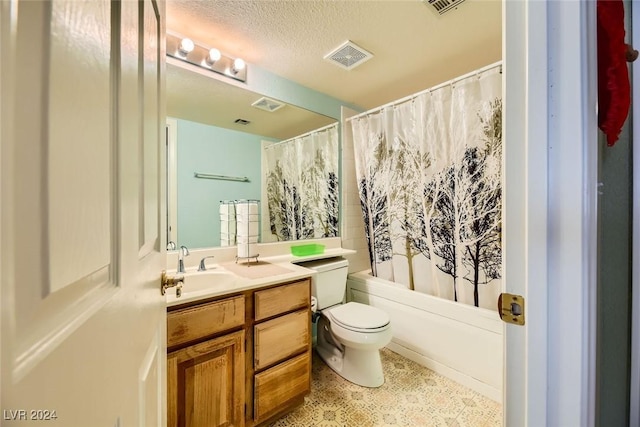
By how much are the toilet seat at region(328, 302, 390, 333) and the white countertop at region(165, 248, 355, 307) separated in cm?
45

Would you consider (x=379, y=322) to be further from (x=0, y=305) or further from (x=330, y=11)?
(x=330, y=11)

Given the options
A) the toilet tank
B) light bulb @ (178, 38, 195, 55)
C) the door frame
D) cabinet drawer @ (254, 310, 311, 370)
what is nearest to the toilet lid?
the toilet tank

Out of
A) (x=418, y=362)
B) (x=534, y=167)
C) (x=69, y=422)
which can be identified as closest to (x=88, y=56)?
(x=69, y=422)

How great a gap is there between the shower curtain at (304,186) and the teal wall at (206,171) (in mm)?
213

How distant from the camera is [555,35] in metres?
0.51

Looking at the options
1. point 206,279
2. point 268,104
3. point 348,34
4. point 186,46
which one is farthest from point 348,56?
point 206,279

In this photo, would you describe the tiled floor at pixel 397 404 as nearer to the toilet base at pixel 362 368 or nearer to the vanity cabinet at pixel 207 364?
the toilet base at pixel 362 368

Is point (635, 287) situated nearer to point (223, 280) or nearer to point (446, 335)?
point (446, 335)

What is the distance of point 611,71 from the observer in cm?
57

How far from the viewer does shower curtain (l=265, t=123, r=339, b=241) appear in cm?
198

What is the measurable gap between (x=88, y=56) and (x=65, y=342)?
0.33m

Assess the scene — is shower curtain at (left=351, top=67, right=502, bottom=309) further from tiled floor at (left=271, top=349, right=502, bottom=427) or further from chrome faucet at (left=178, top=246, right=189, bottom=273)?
chrome faucet at (left=178, top=246, right=189, bottom=273)

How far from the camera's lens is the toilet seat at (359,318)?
1.59 metres

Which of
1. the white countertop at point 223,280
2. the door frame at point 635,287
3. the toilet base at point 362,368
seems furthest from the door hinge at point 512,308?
the toilet base at point 362,368
